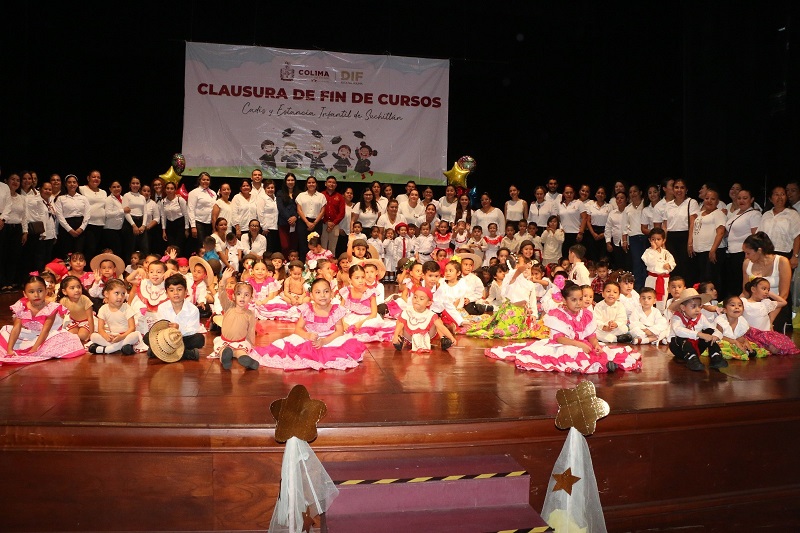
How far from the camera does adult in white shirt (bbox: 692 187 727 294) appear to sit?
26.1ft

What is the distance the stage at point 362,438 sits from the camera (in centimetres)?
323

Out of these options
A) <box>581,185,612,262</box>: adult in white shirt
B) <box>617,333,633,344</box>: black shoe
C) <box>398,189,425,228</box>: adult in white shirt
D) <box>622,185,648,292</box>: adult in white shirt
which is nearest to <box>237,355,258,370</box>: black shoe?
<box>617,333,633,344</box>: black shoe

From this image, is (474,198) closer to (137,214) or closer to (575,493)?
(137,214)

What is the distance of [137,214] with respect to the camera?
32.7 ft

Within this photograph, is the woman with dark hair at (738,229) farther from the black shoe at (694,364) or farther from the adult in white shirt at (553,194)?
the adult in white shirt at (553,194)

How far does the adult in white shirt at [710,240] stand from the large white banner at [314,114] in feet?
16.4

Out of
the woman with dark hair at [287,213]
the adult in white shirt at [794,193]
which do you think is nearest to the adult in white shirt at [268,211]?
the woman with dark hair at [287,213]

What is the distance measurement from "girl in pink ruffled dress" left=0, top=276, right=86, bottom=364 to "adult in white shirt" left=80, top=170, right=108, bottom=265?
4378 mm

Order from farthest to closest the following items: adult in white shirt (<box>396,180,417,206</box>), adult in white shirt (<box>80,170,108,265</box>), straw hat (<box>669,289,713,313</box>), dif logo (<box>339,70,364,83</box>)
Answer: dif logo (<box>339,70,364,83</box>), adult in white shirt (<box>396,180,417,206</box>), adult in white shirt (<box>80,170,108,265</box>), straw hat (<box>669,289,713,313</box>)

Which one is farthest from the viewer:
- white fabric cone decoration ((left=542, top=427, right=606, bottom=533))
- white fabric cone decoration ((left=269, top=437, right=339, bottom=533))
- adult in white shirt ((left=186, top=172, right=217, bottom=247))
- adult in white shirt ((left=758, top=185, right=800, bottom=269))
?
adult in white shirt ((left=186, top=172, right=217, bottom=247))

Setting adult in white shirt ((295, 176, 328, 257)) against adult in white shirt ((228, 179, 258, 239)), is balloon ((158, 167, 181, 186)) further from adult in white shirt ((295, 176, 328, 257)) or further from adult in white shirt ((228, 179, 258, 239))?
adult in white shirt ((295, 176, 328, 257))

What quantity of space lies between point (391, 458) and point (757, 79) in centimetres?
790

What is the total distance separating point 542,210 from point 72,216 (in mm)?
6941

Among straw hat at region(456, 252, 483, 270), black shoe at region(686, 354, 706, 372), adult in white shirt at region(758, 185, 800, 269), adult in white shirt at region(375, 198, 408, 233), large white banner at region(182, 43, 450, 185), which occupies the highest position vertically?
large white banner at region(182, 43, 450, 185)
